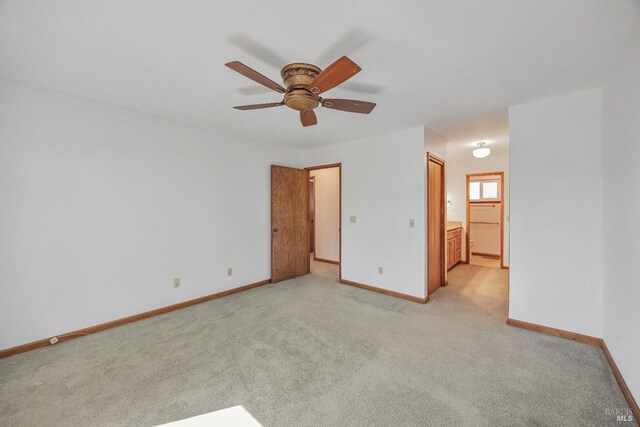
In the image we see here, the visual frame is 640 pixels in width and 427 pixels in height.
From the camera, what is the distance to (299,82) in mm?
1852

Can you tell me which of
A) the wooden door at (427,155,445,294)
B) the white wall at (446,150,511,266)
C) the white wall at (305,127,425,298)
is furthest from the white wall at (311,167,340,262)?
the white wall at (446,150,511,266)

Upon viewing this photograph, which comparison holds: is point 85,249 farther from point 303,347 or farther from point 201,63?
point 303,347

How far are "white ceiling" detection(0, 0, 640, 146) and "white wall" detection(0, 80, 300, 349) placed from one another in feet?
1.30

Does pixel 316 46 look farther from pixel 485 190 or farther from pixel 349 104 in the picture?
pixel 485 190

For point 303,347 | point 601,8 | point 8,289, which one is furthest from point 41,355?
point 601,8

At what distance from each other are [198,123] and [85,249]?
190 cm

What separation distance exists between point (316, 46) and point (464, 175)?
17.3 feet

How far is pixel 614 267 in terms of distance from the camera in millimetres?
2041

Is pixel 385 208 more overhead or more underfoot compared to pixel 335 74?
more underfoot

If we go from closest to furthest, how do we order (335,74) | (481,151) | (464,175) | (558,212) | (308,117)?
(335,74) < (308,117) < (558,212) < (481,151) < (464,175)

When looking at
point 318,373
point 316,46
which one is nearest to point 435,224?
point 318,373

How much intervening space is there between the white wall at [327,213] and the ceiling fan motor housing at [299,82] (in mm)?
3945

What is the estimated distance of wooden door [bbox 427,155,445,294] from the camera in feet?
12.0

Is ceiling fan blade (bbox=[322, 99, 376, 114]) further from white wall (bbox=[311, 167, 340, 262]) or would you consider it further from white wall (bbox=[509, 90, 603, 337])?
white wall (bbox=[311, 167, 340, 262])
